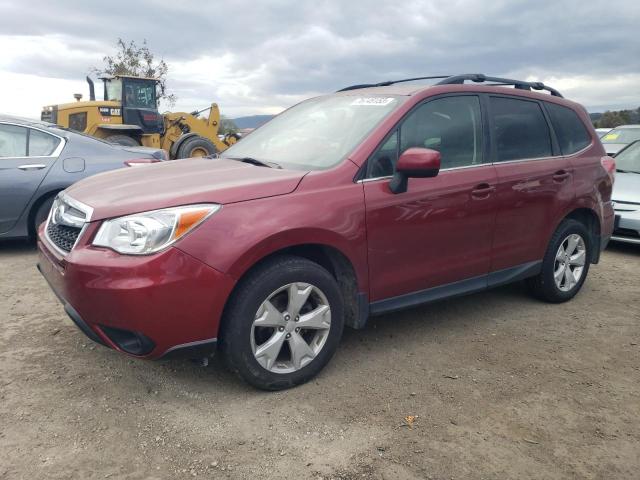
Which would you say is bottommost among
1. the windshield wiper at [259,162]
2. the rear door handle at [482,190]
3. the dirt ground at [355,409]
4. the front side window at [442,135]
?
the dirt ground at [355,409]

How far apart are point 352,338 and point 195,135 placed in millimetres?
11576

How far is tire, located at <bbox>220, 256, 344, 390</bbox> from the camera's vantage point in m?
2.83

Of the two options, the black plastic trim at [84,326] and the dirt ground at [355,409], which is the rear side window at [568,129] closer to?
the dirt ground at [355,409]

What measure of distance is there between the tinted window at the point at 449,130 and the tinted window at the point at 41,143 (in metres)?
4.26

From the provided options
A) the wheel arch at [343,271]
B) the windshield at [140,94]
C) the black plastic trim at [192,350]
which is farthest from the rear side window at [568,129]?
the windshield at [140,94]

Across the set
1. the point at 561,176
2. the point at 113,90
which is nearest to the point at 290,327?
the point at 561,176

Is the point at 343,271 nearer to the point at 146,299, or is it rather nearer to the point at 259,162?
the point at 259,162

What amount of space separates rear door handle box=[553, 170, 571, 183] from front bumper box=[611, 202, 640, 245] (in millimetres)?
2650

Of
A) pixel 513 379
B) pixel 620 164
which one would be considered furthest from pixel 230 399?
pixel 620 164

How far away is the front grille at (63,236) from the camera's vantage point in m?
2.95

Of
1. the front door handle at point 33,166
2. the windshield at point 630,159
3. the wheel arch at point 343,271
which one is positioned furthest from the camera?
the windshield at point 630,159

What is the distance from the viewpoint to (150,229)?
266cm

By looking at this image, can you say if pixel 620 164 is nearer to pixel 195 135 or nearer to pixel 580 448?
pixel 580 448

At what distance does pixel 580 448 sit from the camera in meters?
2.62
